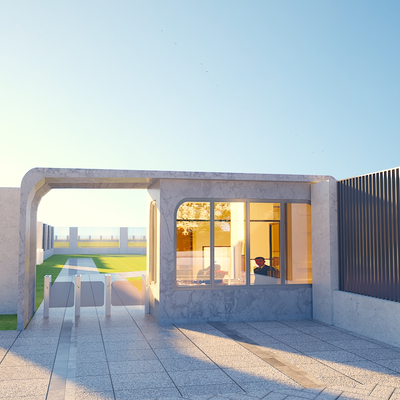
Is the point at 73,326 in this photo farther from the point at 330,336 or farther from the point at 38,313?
the point at 330,336

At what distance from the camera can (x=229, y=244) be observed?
10883mm

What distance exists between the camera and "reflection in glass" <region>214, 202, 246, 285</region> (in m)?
10.8

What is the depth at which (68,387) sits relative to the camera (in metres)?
5.87

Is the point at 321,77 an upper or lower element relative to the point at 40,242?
upper

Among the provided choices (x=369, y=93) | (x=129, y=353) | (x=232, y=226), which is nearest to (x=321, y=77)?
(x=369, y=93)

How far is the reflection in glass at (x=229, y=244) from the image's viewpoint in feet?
35.4

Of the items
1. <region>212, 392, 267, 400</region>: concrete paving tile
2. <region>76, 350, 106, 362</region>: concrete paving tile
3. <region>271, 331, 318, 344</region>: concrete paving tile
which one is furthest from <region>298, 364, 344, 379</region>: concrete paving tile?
<region>76, 350, 106, 362</region>: concrete paving tile

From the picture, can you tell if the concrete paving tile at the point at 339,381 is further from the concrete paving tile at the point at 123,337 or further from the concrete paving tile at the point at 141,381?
the concrete paving tile at the point at 123,337

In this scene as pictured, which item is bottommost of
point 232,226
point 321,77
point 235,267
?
point 235,267

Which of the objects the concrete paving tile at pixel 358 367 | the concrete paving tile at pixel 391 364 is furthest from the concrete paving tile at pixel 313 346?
the concrete paving tile at pixel 391 364

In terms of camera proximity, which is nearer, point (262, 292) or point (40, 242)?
point (262, 292)

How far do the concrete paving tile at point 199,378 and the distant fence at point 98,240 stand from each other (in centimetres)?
4470

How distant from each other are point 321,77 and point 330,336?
2405 centimetres

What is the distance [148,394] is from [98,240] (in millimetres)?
48928
